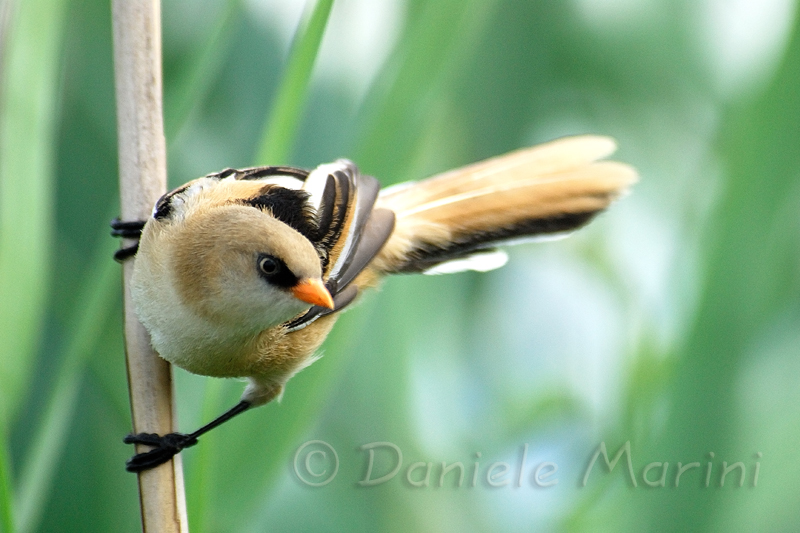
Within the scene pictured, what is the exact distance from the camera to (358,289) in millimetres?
1574

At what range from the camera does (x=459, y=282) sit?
81.4 inches

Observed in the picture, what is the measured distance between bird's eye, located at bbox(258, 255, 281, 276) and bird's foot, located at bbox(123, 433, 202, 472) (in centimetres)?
27

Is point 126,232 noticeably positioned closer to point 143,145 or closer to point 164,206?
point 164,206

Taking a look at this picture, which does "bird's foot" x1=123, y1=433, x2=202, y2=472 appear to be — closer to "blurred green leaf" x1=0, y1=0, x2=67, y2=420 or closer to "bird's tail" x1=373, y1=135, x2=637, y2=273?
"blurred green leaf" x1=0, y1=0, x2=67, y2=420

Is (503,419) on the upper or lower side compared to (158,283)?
lower

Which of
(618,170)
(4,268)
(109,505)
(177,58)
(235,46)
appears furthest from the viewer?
(177,58)

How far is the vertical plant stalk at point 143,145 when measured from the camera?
120 cm

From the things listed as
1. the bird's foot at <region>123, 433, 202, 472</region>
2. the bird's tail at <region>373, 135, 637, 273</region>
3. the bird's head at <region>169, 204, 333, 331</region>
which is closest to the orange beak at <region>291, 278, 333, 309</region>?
the bird's head at <region>169, 204, 333, 331</region>

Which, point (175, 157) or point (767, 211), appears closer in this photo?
point (767, 211)

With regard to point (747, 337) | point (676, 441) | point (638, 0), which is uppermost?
point (638, 0)

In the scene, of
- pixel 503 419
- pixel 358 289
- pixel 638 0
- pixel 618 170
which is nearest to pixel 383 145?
pixel 358 289

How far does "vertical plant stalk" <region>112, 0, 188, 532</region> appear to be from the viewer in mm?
1196

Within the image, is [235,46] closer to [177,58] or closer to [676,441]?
[177,58]

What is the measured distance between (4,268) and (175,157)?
54 centimetres
